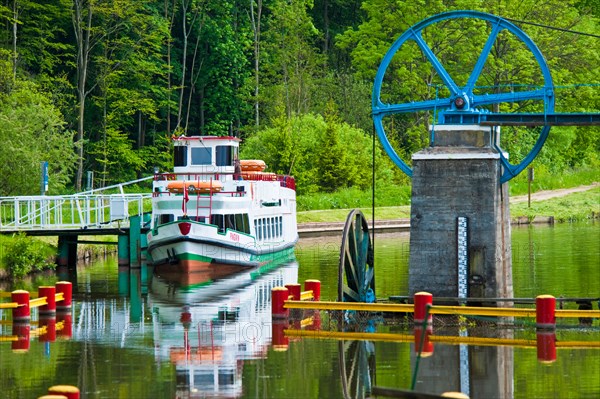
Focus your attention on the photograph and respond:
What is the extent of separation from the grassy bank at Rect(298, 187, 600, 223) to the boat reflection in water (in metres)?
19.7

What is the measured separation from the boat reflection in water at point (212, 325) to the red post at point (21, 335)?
270cm

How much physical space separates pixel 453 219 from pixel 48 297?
9716mm

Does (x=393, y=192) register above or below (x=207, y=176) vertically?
below

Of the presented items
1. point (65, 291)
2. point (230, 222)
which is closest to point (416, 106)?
point (65, 291)

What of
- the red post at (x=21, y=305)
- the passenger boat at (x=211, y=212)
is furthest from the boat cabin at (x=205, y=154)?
the red post at (x=21, y=305)

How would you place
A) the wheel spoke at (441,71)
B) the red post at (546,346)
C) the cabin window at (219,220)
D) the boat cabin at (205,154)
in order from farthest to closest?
1. the boat cabin at (205,154)
2. the cabin window at (219,220)
3. the wheel spoke at (441,71)
4. the red post at (546,346)

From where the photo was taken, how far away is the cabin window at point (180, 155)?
164 ft

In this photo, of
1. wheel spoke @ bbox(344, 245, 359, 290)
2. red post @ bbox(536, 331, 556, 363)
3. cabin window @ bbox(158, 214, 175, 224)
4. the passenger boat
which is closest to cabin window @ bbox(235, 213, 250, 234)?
the passenger boat

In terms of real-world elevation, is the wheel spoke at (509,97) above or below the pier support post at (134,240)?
above

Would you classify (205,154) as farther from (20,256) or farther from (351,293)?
Result: (351,293)

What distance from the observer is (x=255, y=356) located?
2644 cm

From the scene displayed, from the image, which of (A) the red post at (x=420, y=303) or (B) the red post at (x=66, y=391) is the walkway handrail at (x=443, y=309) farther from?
(B) the red post at (x=66, y=391)

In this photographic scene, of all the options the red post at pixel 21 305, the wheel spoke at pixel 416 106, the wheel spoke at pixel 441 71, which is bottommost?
the red post at pixel 21 305

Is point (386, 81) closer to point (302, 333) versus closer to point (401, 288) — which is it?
point (401, 288)
